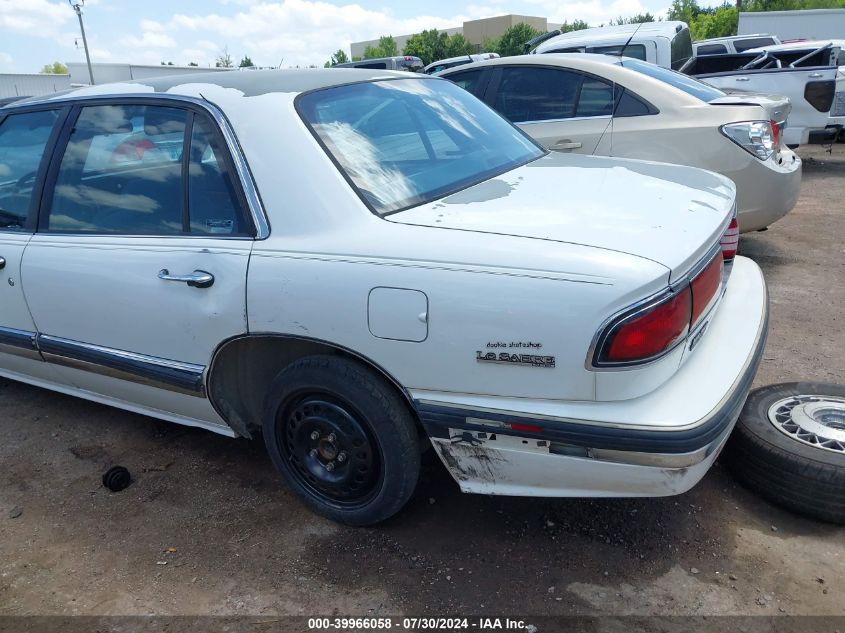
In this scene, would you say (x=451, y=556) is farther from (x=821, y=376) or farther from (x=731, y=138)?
(x=731, y=138)

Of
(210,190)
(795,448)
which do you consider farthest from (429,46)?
(795,448)

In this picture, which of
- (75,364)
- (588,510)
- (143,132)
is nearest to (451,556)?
(588,510)

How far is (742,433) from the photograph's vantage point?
263 cm

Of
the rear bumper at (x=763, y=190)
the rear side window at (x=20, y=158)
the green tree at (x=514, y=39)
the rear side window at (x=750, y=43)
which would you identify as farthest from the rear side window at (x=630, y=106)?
the green tree at (x=514, y=39)

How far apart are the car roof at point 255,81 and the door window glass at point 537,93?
2532mm

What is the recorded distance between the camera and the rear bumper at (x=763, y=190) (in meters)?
4.85

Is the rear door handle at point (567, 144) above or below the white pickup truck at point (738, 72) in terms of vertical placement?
below

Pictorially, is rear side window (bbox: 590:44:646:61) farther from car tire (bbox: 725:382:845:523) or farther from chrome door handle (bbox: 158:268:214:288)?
chrome door handle (bbox: 158:268:214:288)

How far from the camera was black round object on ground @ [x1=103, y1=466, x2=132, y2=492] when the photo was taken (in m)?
2.92

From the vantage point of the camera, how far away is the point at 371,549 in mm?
2471

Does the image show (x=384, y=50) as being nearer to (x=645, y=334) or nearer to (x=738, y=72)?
(x=738, y=72)

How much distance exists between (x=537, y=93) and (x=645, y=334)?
402 cm

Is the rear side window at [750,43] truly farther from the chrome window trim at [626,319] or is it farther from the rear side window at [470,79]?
the chrome window trim at [626,319]

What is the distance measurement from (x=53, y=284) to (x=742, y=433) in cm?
289
